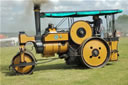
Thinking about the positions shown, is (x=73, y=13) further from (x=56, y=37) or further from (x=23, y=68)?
(x=23, y=68)

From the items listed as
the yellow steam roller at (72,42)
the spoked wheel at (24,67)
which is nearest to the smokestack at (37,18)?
the yellow steam roller at (72,42)

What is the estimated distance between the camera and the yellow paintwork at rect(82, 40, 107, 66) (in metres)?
9.08

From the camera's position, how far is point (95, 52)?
919 cm

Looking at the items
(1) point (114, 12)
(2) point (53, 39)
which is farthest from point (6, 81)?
(1) point (114, 12)

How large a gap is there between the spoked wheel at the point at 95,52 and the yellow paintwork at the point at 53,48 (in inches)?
32.2

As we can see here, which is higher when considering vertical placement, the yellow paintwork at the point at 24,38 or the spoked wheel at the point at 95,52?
the yellow paintwork at the point at 24,38

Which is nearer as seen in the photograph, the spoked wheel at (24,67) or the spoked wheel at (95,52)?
the spoked wheel at (24,67)

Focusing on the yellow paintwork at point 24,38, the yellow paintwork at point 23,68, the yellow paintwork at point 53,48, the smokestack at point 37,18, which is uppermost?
the smokestack at point 37,18

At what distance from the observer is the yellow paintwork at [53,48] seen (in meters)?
8.87

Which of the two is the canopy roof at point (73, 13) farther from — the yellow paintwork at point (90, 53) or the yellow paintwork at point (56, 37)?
the yellow paintwork at point (90, 53)

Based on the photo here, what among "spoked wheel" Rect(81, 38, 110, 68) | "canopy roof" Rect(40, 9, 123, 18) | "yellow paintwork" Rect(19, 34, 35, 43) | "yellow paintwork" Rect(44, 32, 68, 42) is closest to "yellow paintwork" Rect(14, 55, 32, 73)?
"yellow paintwork" Rect(19, 34, 35, 43)

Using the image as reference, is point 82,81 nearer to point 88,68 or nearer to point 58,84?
point 58,84

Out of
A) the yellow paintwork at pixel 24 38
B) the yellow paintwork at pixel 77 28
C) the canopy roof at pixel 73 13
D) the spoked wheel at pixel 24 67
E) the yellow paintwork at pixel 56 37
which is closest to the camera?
the spoked wheel at pixel 24 67

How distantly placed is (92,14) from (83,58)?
198 centimetres
